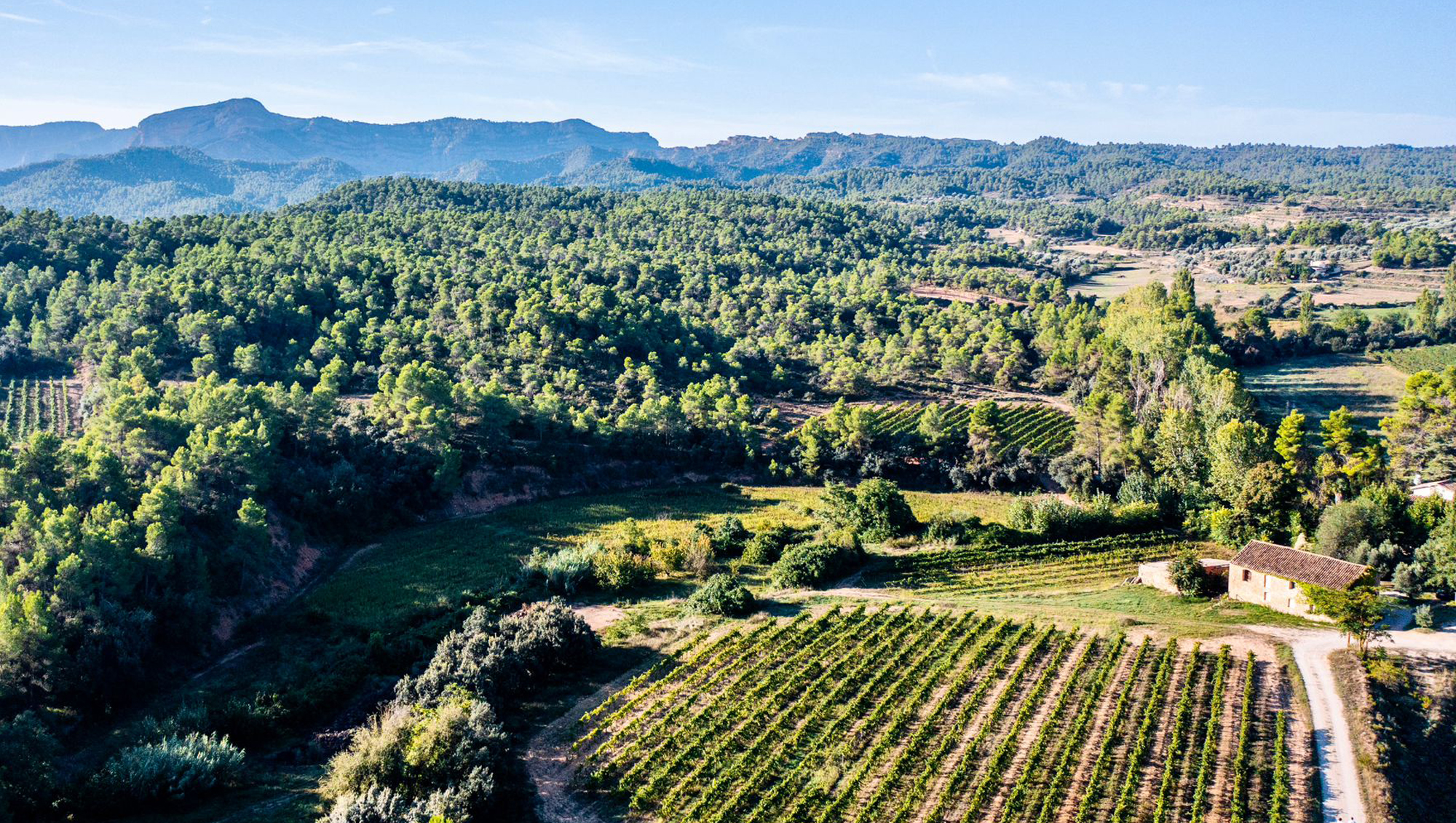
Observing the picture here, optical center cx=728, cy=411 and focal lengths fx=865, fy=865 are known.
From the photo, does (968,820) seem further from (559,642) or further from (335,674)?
(335,674)

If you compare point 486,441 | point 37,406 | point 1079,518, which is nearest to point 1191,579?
point 1079,518

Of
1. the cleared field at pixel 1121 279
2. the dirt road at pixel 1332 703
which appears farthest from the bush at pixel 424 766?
the cleared field at pixel 1121 279

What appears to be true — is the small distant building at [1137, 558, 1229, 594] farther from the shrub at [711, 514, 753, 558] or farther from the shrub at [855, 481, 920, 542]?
the shrub at [711, 514, 753, 558]

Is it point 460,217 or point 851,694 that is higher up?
point 460,217

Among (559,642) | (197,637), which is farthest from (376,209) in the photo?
(559,642)

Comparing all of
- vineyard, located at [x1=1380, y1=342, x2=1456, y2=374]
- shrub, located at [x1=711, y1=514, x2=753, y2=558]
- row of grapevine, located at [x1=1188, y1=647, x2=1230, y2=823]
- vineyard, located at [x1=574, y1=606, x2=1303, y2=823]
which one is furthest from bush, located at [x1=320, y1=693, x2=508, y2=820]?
vineyard, located at [x1=1380, y1=342, x2=1456, y2=374]

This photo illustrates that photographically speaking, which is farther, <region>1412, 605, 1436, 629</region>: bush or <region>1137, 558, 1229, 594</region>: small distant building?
<region>1137, 558, 1229, 594</region>: small distant building

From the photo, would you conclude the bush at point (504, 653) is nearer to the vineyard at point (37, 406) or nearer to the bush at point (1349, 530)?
the bush at point (1349, 530)
